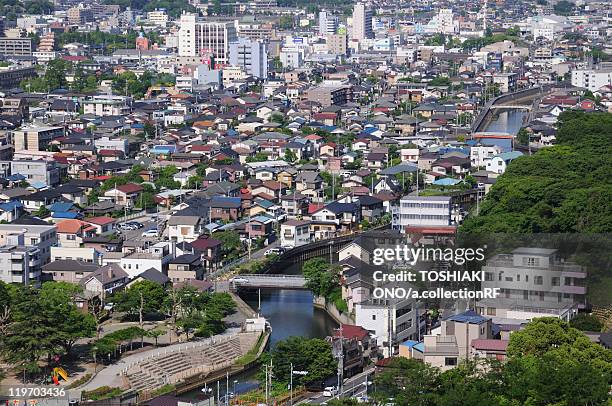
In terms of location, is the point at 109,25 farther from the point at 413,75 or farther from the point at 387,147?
the point at 387,147

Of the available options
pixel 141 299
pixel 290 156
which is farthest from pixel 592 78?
pixel 141 299

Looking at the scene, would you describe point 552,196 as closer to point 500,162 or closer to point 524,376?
point 500,162

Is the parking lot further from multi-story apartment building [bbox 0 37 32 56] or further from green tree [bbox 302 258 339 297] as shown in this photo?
multi-story apartment building [bbox 0 37 32 56]

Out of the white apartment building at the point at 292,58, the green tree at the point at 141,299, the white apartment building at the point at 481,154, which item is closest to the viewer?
the green tree at the point at 141,299

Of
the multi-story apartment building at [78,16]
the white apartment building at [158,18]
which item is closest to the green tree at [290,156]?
the white apartment building at [158,18]

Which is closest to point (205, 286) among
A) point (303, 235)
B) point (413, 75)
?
point (303, 235)

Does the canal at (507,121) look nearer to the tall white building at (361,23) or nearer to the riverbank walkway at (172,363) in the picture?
the tall white building at (361,23)
